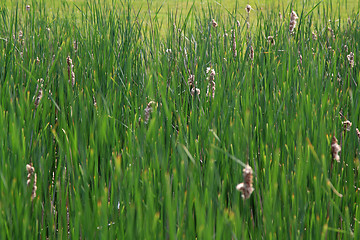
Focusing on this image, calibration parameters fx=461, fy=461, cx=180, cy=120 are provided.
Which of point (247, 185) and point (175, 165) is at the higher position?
point (247, 185)

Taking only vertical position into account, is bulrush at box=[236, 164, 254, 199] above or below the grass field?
above

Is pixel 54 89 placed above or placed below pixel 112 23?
below

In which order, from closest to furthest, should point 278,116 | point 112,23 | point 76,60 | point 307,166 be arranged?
point 307,166, point 278,116, point 76,60, point 112,23

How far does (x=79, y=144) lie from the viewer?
4.72 feet

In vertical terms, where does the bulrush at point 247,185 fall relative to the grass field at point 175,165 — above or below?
above

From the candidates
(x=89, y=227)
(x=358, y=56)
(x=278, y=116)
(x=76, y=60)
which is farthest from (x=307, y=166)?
(x=358, y=56)

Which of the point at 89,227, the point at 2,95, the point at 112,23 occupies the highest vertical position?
the point at 112,23

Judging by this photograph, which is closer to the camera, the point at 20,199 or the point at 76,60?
the point at 20,199

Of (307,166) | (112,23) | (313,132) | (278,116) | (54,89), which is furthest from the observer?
(112,23)

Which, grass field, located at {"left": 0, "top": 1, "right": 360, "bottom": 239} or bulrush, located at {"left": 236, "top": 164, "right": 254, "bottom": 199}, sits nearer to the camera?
bulrush, located at {"left": 236, "top": 164, "right": 254, "bottom": 199}

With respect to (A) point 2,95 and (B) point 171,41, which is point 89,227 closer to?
(A) point 2,95

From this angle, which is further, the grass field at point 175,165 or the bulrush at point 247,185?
the grass field at point 175,165

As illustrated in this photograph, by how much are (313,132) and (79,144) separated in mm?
800

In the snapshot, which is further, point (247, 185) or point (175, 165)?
point (175, 165)
